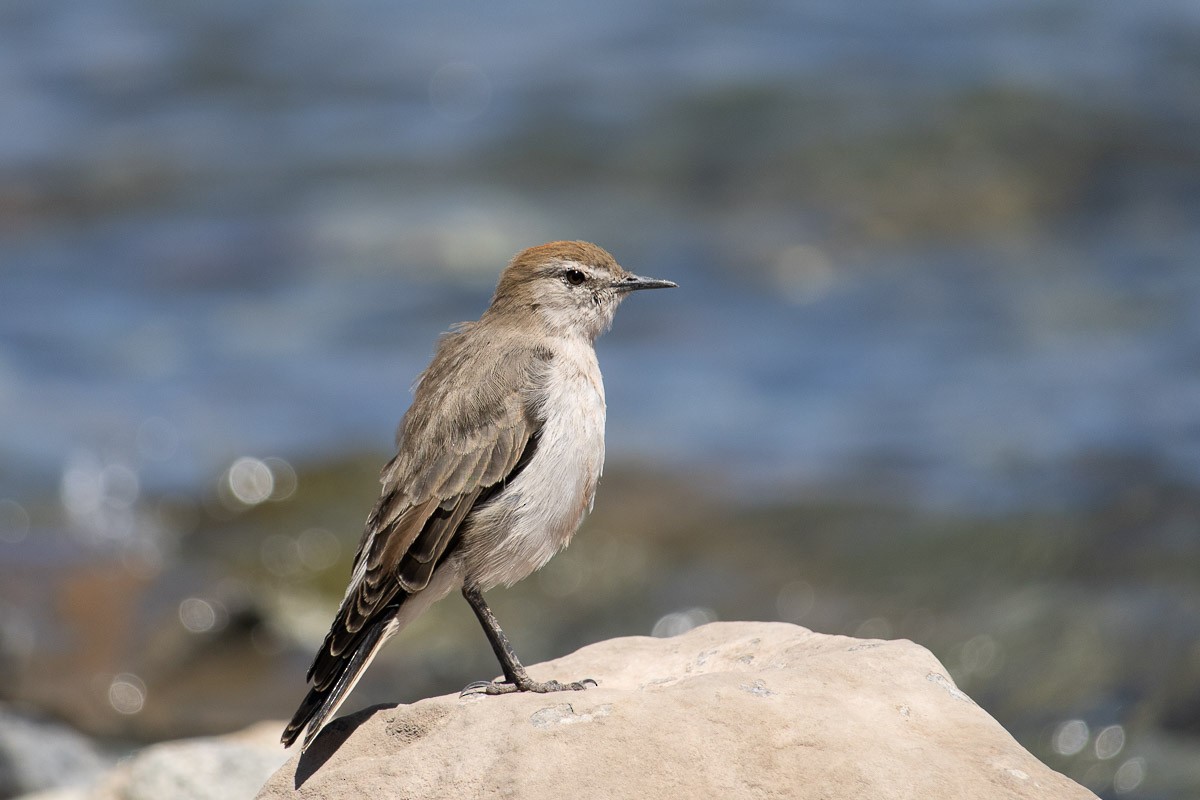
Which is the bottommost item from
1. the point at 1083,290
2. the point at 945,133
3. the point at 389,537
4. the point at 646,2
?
the point at 389,537

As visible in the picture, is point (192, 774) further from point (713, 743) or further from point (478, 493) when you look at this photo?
point (713, 743)

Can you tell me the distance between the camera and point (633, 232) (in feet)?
64.9

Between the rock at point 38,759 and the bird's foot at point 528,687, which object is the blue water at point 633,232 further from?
the bird's foot at point 528,687

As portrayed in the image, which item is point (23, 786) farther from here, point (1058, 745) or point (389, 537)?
point (1058, 745)

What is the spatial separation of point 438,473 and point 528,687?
3.34 feet

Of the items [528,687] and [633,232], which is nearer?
[528,687]

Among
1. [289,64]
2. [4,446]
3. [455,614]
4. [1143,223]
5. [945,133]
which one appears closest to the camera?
[455,614]

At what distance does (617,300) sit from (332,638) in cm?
260

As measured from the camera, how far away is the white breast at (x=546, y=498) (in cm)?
680

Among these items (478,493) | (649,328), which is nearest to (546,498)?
(478,493)

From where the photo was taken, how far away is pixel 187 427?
15.9 m

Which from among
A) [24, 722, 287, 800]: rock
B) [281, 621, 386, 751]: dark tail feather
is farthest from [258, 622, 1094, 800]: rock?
[24, 722, 287, 800]: rock

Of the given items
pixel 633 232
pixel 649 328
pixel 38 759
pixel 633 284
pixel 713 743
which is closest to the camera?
pixel 713 743

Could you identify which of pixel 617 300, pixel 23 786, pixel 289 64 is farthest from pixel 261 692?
pixel 289 64
